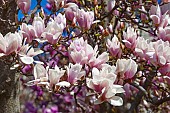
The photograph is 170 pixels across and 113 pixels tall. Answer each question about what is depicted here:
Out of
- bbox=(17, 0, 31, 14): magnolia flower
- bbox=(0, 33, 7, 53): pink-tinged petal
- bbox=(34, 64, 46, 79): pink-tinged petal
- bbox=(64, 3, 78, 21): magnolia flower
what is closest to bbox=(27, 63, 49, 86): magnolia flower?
bbox=(34, 64, 46, 79): pink-tinged petal

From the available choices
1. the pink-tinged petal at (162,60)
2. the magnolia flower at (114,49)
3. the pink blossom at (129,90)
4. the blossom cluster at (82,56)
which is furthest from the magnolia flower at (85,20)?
the pink blossom at (129,90)

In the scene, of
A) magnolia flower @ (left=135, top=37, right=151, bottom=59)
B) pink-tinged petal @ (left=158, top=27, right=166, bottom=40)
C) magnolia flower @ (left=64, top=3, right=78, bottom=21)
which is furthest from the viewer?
magnolia flower @ (left=64, top=3, right=78, bottom=21)

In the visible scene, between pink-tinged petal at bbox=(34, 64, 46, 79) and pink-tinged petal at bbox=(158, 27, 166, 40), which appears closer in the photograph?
pink-tinged petal at bbox=(34, 64, 46, 79)

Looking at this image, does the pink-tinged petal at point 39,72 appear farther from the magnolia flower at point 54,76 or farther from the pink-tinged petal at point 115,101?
the pink-tinged petal at point 115,101

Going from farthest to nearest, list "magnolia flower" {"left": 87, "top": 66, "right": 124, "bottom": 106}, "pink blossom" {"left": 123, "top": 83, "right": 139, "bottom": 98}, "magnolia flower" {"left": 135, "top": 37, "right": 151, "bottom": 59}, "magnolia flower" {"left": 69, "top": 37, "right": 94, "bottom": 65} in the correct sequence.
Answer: "pink blossom" {"left": 123, "top": 83, "right": 139, "bottom": 98}, "magnolia flower" {"left": 135, "top": 37, "right": 151, "bottom": 59}, "magnolia flower" {"left": 69, "top": 37, "right": 94, "bottom": 65}, "magnolia flower" {"left": 87, "top": 66, "right": 124, "bottom": 106}

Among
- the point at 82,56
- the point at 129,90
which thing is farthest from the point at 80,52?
the point at 129,90

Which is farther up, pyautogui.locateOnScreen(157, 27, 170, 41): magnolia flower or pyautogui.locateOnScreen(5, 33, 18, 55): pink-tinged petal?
pyautogui.locateOnScreen(5, 33, 18, 55): pink-tinged petal

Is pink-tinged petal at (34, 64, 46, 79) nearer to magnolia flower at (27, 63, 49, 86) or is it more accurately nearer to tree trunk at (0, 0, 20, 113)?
magnolia flower at (27, 63, 49, 86)
